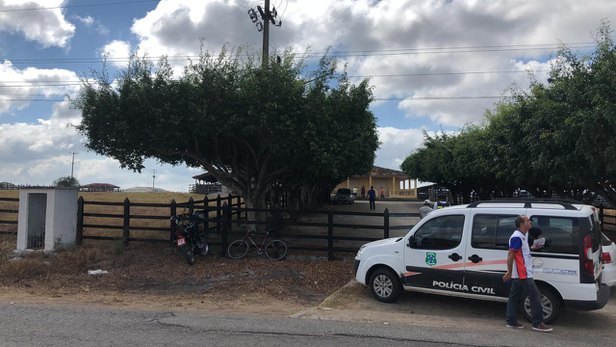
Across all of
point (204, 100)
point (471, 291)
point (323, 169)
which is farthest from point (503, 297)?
point (204, 100)

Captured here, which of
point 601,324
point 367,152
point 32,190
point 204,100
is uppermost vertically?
point 204,100

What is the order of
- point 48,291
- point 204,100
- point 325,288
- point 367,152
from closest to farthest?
point 48,291, point 325,288, point 204,100, point 367,152

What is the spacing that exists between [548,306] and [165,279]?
792 cm

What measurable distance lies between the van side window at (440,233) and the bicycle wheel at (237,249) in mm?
6034

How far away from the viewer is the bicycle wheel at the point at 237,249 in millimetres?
13477

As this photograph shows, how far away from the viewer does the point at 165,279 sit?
11.4 metres

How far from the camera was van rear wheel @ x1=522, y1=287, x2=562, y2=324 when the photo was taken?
24.5ft

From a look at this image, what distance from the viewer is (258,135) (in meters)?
13.8

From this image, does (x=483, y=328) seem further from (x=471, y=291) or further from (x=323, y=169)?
(x=323, y=169)

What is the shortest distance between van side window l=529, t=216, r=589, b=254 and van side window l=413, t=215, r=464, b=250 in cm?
121

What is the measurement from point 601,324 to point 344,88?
8602 millimetres

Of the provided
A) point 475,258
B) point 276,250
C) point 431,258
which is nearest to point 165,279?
point 276,250

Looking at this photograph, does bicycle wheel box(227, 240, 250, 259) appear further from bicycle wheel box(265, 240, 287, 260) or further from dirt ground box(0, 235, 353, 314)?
bicycle wheel box(265, 240, 287, 260)

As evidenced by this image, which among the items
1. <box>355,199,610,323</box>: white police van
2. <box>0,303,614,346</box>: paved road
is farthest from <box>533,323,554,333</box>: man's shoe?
<box>355,199,610,323</box>: white police van
